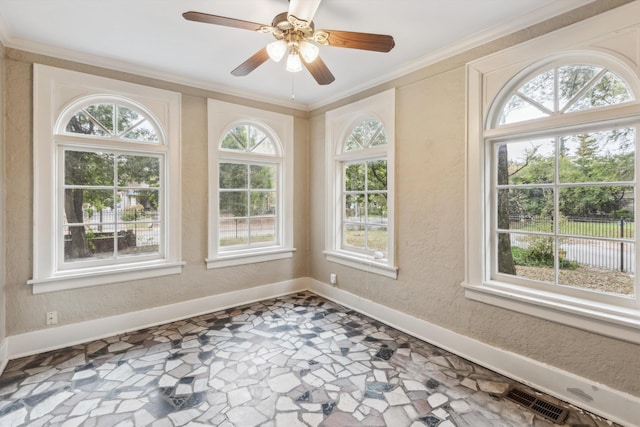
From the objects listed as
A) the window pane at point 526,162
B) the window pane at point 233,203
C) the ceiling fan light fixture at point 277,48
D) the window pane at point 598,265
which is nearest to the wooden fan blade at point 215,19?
the ceiling fan light fixture at point 277,48

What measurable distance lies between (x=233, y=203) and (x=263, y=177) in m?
0.53

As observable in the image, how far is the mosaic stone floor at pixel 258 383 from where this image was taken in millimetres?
1812

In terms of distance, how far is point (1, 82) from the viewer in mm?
2367

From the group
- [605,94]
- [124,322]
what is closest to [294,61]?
[605,94]

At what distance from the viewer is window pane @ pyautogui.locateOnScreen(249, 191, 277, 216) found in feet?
12.7

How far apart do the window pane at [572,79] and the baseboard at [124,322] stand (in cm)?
339

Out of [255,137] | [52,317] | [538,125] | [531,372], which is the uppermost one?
[255,137]

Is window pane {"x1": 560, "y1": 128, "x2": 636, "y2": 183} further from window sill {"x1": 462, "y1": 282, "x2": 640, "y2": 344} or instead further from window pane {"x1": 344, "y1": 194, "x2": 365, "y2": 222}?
window pane {"x1": 344, "y1": 194, "x2": 365, "y2": 222}

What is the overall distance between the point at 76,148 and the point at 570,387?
4307 millimetres

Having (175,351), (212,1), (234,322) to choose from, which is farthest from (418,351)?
(212,1)

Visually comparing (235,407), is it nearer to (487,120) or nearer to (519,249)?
(519,249)

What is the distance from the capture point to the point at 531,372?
212cm

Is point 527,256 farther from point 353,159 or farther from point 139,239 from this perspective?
point 139,239

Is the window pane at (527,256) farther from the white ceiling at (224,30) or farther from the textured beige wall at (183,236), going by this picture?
the textured beige wall at (183,236)
